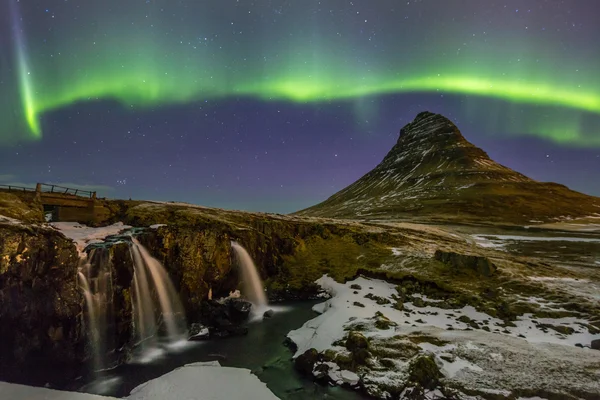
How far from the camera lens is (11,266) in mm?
18094

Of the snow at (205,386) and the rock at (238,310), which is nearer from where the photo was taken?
the snow at (205,386)

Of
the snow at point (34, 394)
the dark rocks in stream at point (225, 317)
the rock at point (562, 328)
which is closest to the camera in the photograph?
the snow at point (34, 394)

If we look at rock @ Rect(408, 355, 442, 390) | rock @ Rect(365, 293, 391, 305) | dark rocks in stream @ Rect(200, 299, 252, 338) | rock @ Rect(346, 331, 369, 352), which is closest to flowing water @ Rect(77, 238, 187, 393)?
dark rocks in stream @ Rect(200, 299, 252, 338)

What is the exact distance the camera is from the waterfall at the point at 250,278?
3384 centimetres

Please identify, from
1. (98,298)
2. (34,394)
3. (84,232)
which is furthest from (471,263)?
(84,232)

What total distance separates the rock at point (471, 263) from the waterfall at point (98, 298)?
35.4 metres

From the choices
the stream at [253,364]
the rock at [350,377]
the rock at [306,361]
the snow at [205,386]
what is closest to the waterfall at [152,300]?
the stream at [253,364]

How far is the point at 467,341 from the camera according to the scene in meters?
20.3

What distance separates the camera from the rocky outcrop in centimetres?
1770

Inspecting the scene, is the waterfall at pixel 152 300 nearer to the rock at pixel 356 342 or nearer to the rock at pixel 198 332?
the rock at pixel 198 332

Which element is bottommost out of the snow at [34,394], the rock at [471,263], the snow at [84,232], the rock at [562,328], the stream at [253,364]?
the rock at [562,328]

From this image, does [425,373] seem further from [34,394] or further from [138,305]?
[138,305]

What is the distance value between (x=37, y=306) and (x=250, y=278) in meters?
20.2

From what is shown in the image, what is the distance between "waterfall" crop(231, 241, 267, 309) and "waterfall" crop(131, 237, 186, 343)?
27.2 ft
